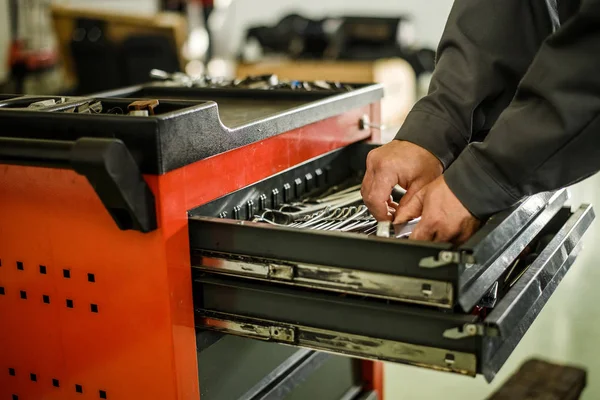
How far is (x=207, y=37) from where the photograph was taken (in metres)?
6.34

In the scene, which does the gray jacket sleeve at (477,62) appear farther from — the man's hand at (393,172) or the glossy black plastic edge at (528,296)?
the glossy black plastic edge at (528,296)

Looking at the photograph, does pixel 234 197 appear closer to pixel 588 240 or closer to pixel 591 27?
pixel 591 27

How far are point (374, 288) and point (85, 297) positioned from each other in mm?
396

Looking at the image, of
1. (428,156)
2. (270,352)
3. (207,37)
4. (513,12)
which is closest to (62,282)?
(270,352)

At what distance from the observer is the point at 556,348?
238 centimetres

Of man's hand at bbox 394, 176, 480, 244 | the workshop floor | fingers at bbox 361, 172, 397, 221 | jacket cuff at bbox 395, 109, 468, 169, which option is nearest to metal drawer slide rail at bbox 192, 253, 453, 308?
man's hand at bbox 394, 176, 480, 244

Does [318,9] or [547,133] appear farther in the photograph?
[318,9]

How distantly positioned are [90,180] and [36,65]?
4991mm

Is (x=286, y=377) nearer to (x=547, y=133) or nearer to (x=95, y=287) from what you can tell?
(x=95, y=287)

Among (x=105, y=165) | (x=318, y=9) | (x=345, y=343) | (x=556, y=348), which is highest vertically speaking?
(x=318, y=9)

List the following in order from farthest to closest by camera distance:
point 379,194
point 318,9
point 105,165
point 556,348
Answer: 1. point 318,9
2. point 556,348
3. point 379,194
4. point 105,165

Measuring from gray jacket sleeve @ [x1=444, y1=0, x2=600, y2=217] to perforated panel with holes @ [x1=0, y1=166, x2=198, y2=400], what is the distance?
378mm

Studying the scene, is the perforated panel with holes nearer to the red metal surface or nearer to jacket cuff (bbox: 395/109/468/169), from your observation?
the red metal surface

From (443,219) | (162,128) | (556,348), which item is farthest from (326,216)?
(556,348)
